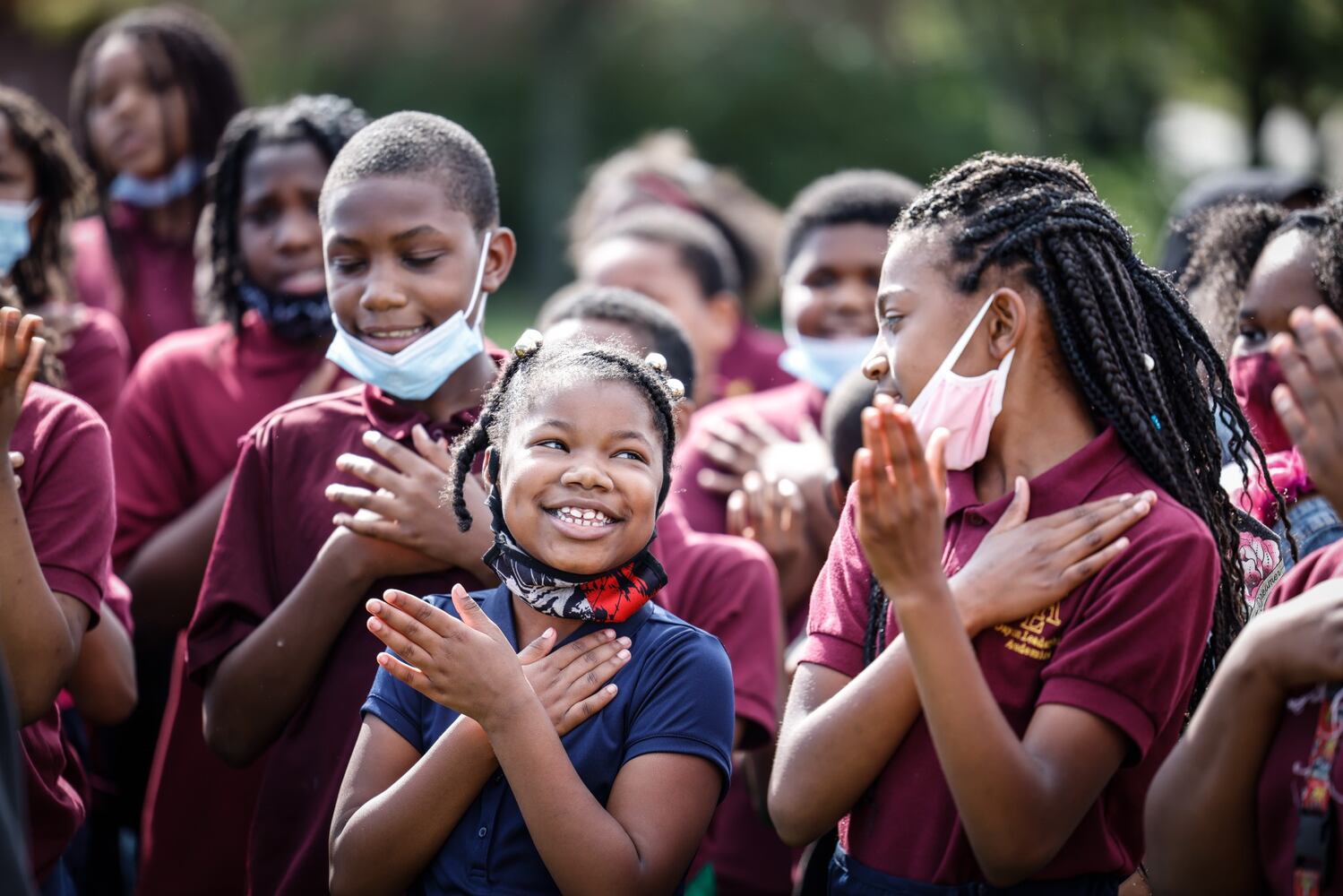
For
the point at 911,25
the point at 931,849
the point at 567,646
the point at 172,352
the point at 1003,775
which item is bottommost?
the point at 931,849

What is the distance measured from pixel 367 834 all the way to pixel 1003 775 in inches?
47.3

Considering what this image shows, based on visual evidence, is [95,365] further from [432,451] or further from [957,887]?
[957,887]

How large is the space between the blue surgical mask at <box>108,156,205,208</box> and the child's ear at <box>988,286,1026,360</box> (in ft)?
12.4

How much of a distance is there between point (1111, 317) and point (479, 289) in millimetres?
1584

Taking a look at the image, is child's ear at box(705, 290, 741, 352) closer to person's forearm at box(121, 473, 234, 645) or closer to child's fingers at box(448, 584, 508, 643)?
person's forearm at box(121, 473, 234, 645)

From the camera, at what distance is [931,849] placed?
9.10 ft

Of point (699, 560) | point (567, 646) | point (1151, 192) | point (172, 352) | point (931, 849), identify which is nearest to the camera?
point (931, 849)

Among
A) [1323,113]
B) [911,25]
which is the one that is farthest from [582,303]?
[911,25]

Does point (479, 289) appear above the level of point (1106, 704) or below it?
above

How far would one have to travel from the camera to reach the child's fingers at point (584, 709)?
9.34 ft

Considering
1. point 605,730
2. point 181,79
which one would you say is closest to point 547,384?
point 605,730

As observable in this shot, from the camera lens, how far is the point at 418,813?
9.10 ft

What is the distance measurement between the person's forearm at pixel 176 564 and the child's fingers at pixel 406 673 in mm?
1479

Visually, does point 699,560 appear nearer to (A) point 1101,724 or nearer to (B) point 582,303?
(B) point 582,303
